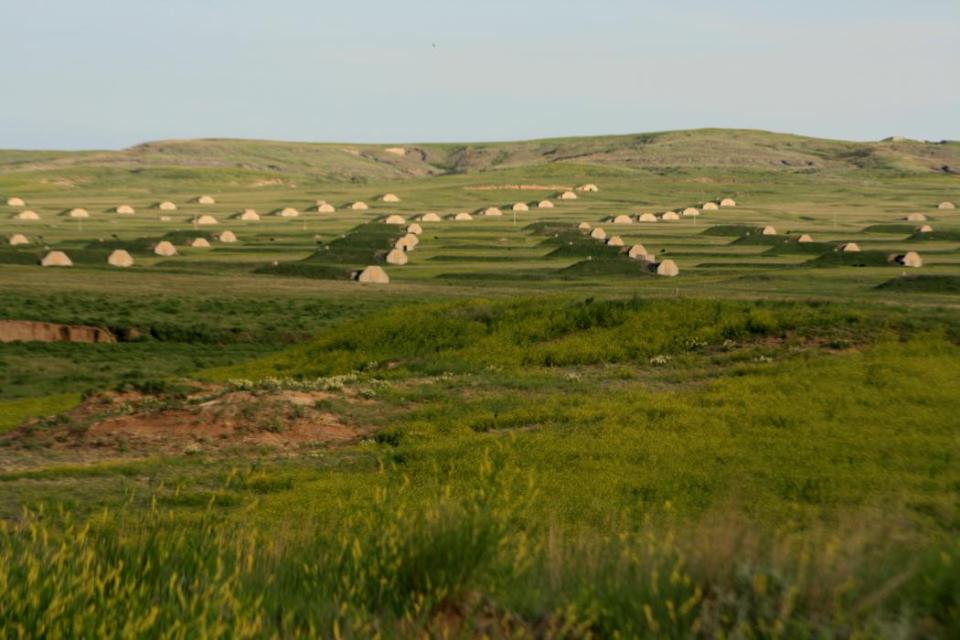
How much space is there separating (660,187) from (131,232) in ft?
275

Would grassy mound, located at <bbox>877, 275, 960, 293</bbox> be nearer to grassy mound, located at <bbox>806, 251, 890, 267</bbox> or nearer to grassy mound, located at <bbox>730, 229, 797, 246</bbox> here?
grassy mound, located at <bbox>806, 251, 890, 267</bbox>

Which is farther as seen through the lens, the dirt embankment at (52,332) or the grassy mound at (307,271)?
the grassy mound at (307,271)

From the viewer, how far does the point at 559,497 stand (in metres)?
15.6

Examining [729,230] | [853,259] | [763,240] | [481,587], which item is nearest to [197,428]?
[481,587]

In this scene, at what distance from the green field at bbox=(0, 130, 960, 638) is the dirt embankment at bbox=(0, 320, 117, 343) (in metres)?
0.95

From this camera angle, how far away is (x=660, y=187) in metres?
178

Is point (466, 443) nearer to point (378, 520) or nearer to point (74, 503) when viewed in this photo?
point (74, 503)

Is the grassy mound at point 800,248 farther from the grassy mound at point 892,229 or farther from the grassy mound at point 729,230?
the grassy mound at point 892,229

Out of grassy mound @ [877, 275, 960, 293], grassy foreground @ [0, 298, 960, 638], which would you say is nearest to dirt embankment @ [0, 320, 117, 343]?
grassy foreground @ [0, 298, 960, 638]

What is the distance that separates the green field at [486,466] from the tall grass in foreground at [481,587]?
30mm

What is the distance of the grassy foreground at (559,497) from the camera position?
7.74 metres

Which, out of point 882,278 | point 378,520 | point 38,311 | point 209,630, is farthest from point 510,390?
point 882,278

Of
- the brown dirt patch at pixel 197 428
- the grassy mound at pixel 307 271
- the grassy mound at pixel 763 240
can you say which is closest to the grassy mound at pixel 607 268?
the grassy mound at pixel 307 271

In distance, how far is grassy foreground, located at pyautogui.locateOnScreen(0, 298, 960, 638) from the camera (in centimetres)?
774
